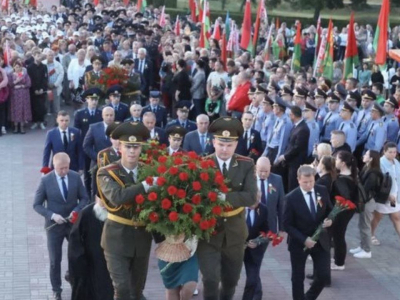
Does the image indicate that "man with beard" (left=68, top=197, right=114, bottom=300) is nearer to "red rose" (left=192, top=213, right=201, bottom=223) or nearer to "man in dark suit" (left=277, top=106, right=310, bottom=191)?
"red rose" (left=192, top=213, right=201, bottom=223)

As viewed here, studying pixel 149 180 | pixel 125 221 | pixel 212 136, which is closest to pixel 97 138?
pixel 212 136

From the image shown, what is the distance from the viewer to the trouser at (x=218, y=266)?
27.6 ft

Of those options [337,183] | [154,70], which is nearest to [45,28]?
[154,70]

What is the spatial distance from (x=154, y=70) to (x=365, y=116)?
958 centimetres

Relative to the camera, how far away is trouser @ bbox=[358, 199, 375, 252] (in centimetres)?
1232

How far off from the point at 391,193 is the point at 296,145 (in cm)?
213

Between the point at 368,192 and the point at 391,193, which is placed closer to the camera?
the point at 368,192

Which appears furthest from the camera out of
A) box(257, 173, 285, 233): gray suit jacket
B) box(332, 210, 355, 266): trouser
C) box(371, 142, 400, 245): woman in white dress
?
box(371, 142, 400, 245): woman in white dress

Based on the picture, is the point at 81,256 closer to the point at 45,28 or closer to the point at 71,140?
the point at 71,140

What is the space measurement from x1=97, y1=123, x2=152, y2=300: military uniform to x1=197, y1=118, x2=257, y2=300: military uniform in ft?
1.95

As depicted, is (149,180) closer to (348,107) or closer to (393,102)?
(348,107)

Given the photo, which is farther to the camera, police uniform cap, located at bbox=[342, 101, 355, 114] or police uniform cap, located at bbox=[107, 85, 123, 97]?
police uniform cap, located at bbox=[107, 85, 123, 97]

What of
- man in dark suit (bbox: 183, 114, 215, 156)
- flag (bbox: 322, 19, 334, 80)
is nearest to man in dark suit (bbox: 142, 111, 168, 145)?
man in dark suit (bbox: 183, 114, 215, 156)

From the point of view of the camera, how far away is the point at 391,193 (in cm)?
1252
